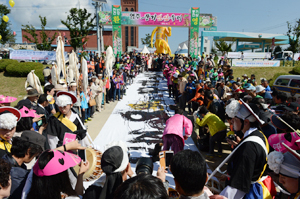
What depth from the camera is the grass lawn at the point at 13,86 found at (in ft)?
45.4

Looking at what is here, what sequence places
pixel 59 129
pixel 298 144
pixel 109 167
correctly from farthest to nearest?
1. pixel 59 129
2. pixel 298 144
3. pixel 109 167

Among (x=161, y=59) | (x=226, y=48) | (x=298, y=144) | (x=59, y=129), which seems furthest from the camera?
(x=226, y=48)

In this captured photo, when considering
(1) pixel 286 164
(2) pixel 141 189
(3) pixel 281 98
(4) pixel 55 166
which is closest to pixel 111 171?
(4) pixel 55 166

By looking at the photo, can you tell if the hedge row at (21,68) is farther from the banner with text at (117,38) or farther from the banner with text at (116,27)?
the banner with text at (116,27)

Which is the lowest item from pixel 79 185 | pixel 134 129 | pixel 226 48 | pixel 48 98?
pixel 134 129

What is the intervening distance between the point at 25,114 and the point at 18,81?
1506cm

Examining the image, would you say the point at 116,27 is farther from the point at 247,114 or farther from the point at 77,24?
the point at 247,114

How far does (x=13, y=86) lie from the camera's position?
48.4ft

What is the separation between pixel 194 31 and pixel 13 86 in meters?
18.2

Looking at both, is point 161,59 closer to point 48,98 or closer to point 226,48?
point 226,48

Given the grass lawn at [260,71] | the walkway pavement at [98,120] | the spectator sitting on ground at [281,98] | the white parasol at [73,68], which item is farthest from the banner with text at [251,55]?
the white parasol at [73,68]

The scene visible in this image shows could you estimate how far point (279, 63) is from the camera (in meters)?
20.8

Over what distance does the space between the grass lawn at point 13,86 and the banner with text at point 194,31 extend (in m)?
17.0

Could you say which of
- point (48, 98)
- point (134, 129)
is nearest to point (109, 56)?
point (134, 129)
